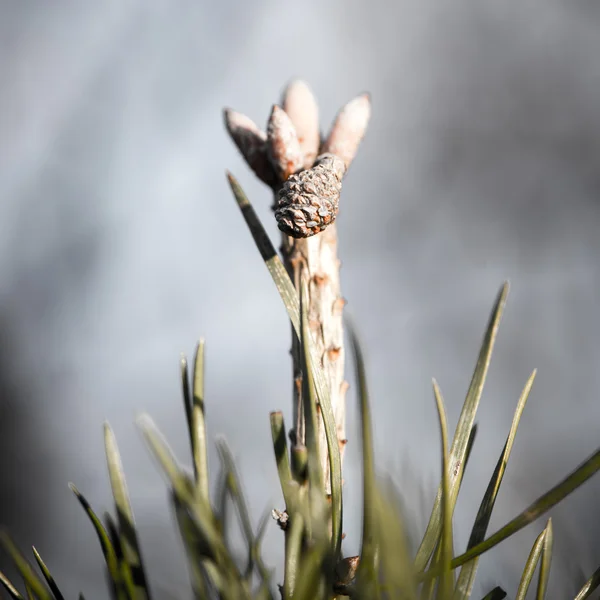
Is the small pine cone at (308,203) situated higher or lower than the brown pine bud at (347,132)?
lower

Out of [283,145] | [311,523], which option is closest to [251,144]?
[283,145]

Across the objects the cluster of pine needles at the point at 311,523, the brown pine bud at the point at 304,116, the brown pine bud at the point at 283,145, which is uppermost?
the brown pine bud at the point at 304,116

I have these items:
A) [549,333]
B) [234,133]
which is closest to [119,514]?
[234,133]

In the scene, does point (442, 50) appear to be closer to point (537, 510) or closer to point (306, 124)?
point (306, 124)

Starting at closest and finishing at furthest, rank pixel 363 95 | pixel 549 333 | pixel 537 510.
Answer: pixel 537 510, pixel 363 95, pixel 549 333
